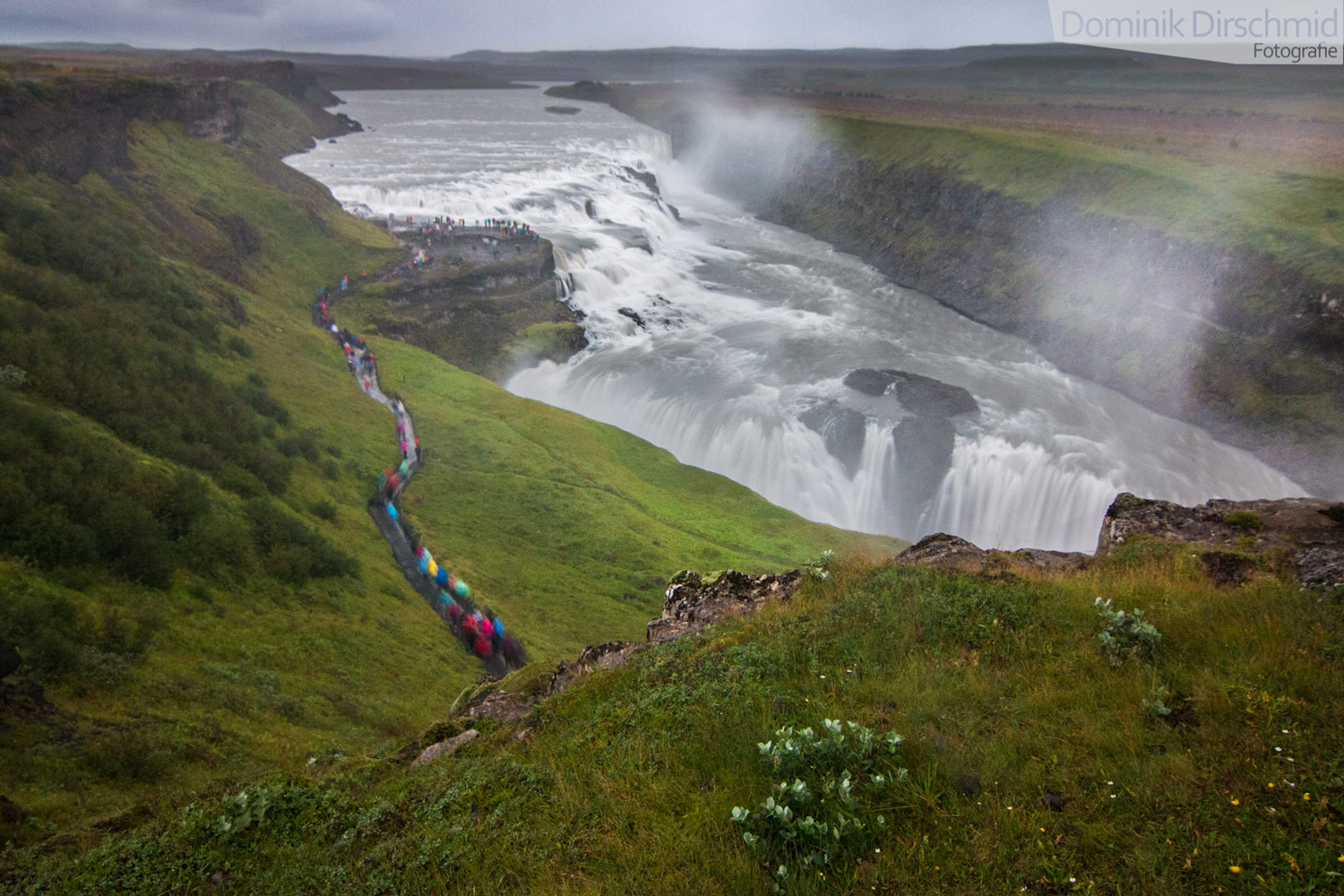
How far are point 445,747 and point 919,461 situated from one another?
101 ft

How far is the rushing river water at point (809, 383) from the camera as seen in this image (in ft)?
112

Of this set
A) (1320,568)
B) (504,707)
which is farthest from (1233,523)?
(504,707)

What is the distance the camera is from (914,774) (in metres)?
5.13

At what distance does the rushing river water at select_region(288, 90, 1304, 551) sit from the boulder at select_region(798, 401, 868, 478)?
0.09 m

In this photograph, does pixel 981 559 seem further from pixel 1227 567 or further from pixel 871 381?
pixel 871 381

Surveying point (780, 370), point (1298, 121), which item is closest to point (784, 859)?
point (780, 370)

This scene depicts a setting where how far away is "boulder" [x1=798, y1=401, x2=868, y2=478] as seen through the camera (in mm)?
36281

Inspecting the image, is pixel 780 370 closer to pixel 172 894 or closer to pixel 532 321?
pixel 532 321

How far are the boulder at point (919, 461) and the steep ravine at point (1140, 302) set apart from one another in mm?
15969

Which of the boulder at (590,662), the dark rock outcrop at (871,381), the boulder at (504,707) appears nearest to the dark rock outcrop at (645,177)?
the dark rock outcrop at (871,381)

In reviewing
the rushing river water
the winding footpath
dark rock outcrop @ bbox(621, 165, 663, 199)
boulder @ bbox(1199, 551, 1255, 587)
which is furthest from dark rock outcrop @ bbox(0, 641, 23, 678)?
dark rock outcrop @ bbox(621, 165, 663, 199)

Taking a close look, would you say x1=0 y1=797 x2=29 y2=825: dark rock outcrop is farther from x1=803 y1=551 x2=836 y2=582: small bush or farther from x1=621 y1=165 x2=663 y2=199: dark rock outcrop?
x1=621 y1=165 x2=663 y2=199: dark rock outcrop

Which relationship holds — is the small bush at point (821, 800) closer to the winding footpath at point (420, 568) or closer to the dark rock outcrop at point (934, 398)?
the winding footpath at point (420, 568)

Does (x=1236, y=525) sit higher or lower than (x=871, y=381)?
higher
